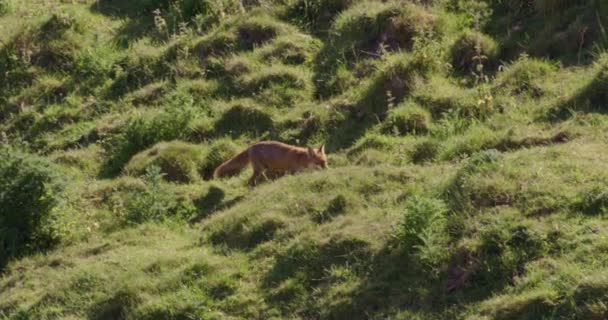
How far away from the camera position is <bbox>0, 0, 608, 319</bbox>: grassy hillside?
891cm

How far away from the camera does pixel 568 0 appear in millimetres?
12734

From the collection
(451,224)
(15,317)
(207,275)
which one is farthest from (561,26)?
(15,317)

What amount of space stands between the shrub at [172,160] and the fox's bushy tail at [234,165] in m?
0.38

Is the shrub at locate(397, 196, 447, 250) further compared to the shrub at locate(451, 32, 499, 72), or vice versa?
the shrub at locate(451, 32, 499, 72)

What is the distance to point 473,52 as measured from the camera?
12664 mm

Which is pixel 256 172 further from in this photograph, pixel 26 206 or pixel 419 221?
pixel 419 221

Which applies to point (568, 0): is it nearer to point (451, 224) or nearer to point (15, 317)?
point (451, 224)


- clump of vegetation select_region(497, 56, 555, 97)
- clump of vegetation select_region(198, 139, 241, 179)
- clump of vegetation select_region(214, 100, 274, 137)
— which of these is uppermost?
clump of vegetation select_region(497, 56, 555, 97)

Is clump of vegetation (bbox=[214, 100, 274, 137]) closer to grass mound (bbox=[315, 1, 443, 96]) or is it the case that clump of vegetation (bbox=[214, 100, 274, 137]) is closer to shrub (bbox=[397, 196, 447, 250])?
grass mound (bbox=[315, 1, 443, 96])

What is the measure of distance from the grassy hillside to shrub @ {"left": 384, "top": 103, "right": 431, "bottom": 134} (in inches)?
0.9

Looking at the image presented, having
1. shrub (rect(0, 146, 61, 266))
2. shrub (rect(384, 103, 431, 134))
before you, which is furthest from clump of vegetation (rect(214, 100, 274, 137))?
shrub (rect(0, 146, 61, 266))

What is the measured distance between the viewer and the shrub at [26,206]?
37.0ft

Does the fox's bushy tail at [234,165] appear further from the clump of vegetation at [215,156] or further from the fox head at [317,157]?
the fox head at [317,157]

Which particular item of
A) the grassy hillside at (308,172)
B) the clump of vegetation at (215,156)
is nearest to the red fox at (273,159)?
the grassy hillside at (308,172)
